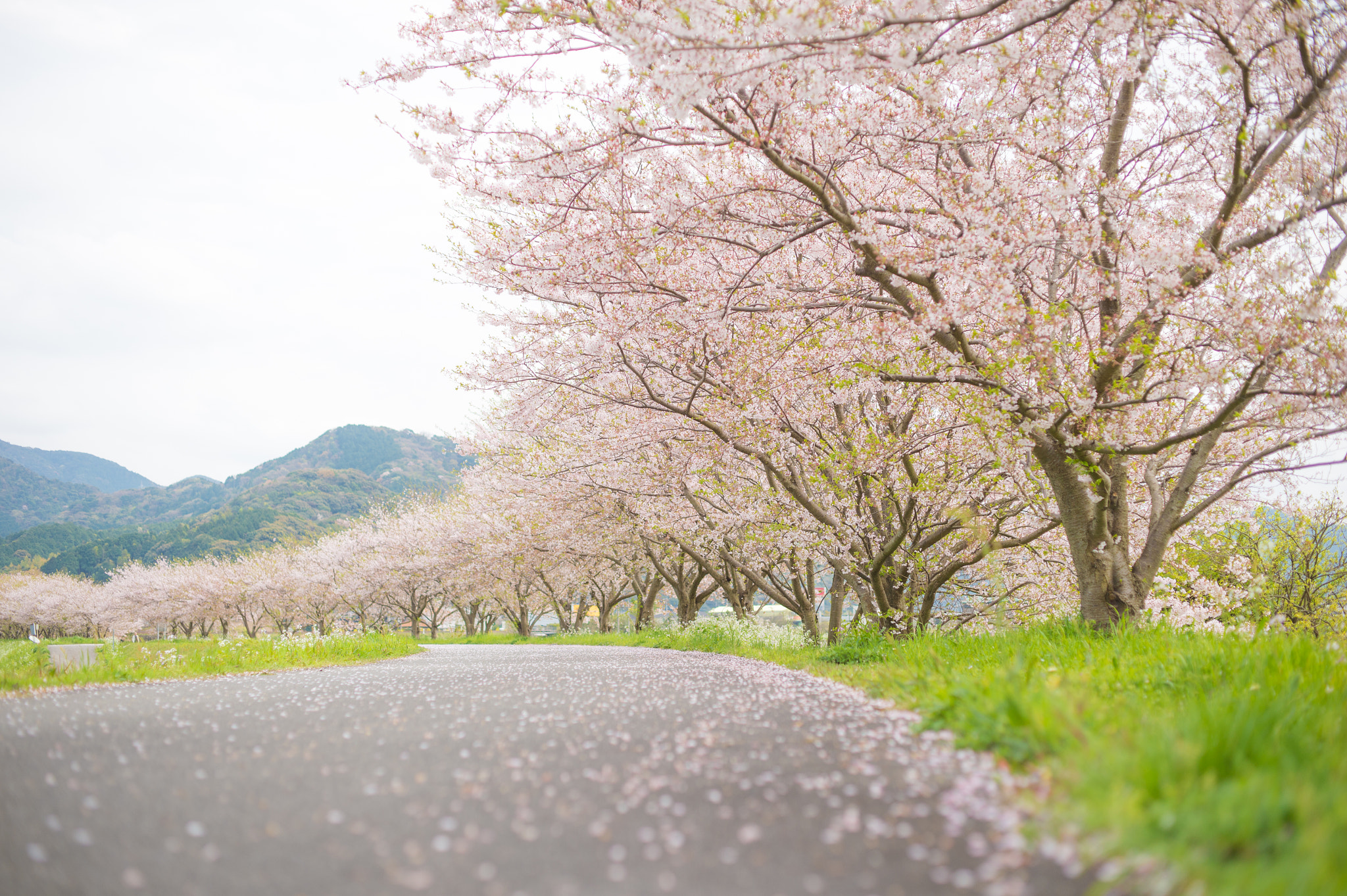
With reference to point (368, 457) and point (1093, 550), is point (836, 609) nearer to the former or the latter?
point (1093, 550)

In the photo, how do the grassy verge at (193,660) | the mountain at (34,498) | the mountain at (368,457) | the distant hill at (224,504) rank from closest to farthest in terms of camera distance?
the grassy verge at (193,660) < the distant hill at (224,504) < the mountain at (368,457) < the mountain at (34,498)

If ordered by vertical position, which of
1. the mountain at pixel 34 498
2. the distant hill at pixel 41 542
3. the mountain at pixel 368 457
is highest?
the mountain at pixel 368 457

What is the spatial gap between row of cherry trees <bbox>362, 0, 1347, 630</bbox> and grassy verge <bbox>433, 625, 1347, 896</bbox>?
187 centimetres

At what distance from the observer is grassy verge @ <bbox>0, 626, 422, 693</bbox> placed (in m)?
7.21

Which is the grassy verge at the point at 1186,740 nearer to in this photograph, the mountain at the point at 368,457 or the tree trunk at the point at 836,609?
the tree trunk at the point at 836,609

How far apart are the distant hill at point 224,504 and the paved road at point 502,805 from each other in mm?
14738

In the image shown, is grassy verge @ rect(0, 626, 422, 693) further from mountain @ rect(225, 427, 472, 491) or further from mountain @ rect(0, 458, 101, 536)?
mountain @ rect(0, 458, 101, 536)

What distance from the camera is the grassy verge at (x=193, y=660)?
7.21 metres

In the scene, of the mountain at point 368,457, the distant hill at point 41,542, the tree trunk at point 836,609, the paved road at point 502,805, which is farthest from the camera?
the mountain at point 368,457

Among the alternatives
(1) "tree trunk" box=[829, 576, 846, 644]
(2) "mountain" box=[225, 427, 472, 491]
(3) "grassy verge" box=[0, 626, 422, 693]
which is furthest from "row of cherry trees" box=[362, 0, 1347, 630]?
(2) "mountain" box=[225, 427, 472, 491]

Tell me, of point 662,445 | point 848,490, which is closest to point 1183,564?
point 848,490

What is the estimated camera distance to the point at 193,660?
31.9 ft

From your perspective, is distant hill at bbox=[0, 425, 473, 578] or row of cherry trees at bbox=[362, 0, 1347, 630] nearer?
row of cherry trees at bbox=[362, 0, 1347, 630]

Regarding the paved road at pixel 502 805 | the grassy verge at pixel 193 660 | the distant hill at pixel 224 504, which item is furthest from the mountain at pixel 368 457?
the paved road at pixel 502 805
